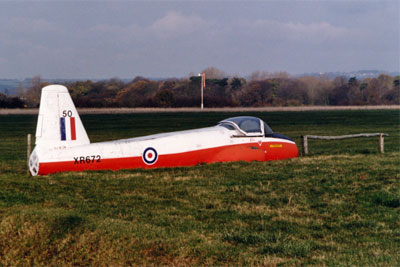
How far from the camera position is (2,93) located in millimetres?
72562

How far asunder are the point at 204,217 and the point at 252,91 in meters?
103

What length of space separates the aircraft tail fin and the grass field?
39.9 inches

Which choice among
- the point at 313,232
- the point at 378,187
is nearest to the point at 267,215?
the point at 313,232

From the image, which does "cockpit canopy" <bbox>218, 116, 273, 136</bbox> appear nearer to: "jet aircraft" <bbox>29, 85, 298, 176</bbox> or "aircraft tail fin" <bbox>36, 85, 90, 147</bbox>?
"jet aircraft" <bbox>29, 85, 298, 176</bbox>

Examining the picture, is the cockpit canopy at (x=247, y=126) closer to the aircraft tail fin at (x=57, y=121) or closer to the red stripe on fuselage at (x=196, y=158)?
the red stripe on fuselage at (x=196, y=158)

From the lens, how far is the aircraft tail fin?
1330 centimetres

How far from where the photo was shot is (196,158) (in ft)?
52.1

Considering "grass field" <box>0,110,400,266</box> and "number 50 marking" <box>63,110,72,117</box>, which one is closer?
"grass field" <box>0,110,400,266</box>

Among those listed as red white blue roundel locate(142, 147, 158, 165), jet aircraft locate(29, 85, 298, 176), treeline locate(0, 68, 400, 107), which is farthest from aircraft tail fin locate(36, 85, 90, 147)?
treeline locate(0, 68, 400, 107)

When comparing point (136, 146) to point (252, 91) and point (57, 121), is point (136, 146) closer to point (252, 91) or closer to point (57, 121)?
point (57, 121)

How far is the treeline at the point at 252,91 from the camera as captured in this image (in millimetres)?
89250

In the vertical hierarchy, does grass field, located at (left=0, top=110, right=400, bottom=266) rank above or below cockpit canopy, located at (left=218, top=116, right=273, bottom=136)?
below

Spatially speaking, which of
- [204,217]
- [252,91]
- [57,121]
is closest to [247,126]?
[57,121]

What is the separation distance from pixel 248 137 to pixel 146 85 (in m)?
81.0
